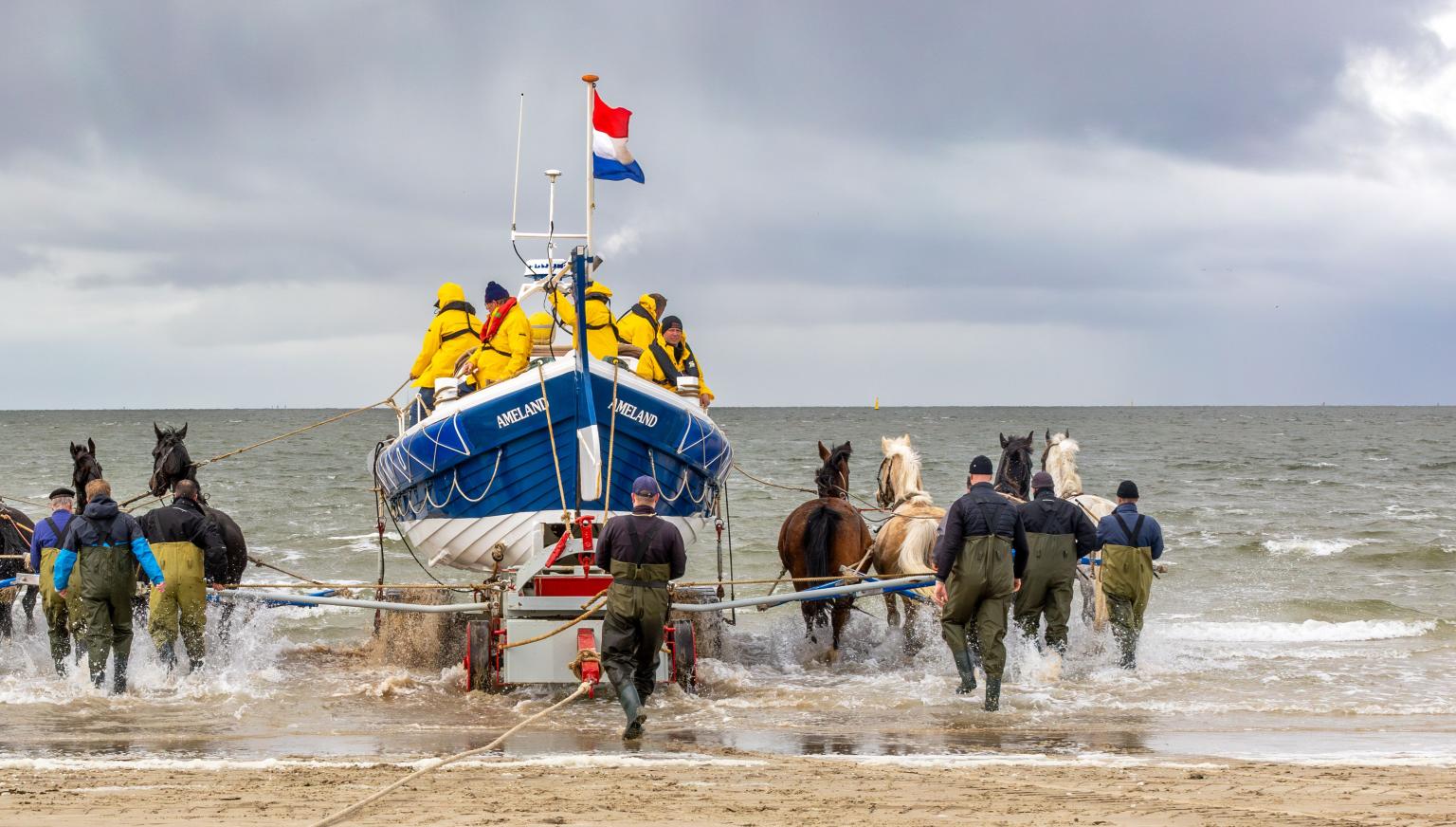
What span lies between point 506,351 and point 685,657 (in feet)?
11.5

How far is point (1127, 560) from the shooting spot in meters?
11.8

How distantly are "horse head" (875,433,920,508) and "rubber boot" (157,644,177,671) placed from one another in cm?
646

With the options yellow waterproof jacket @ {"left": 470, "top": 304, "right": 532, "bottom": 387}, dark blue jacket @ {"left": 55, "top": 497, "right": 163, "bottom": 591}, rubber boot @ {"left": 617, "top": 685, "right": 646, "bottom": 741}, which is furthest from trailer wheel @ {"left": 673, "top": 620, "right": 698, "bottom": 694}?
dark blue jacket @ {"left": 55, "top": 497, "right": 163, "bottom": 591}

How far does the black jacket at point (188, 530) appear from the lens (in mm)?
11156

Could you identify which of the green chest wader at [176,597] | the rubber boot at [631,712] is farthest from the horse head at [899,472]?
the green chest wader at [176,597]

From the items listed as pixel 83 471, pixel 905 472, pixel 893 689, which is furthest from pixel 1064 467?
pixel 83 471

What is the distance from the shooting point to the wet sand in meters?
6.67

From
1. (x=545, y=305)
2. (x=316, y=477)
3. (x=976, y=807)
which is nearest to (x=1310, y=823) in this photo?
(x=976, y=807)

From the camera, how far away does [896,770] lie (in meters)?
7.92

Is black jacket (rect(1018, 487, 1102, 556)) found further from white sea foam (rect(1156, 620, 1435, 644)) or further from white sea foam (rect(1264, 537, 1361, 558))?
white sea foam (rect(1264, 537, 1361, 558))

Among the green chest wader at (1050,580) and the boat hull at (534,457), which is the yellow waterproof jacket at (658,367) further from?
the green chest wader at (1050,580)

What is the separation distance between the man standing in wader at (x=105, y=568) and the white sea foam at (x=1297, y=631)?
1028 cm

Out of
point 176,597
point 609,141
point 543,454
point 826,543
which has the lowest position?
point 176,597

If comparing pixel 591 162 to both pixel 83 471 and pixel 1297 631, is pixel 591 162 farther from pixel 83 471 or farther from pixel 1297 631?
pixel 1297 631
